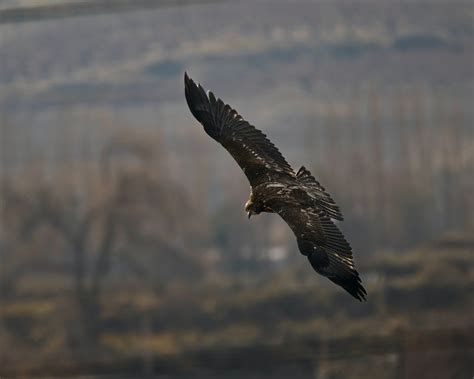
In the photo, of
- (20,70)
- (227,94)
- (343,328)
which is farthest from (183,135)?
(343,328)

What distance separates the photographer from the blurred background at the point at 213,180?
26250mm

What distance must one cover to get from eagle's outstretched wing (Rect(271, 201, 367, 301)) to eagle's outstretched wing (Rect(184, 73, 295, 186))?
0.58 meters

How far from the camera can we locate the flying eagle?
33.2ft

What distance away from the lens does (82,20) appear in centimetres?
2720

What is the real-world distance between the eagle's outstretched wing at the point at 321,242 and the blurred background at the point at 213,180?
15.7 metres

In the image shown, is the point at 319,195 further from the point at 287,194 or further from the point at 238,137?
the point at 238,137

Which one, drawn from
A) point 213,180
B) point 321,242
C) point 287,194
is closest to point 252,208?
point 287,194

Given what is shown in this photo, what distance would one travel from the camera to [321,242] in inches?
400

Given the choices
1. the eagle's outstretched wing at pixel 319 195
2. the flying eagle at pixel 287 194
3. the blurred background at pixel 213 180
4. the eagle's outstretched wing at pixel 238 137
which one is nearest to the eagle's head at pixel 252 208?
the flying eagle at pixel 287 194

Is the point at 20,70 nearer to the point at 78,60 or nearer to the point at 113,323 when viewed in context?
the point at 78,60

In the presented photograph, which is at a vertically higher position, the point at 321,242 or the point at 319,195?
the point at 319,195

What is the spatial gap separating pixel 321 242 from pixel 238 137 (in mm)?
1453

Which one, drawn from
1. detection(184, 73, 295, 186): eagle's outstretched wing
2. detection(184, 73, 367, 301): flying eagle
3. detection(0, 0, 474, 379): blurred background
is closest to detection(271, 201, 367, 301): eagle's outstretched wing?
detection(184, 73, 367, 301): flying eagle

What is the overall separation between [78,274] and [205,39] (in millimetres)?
5824
